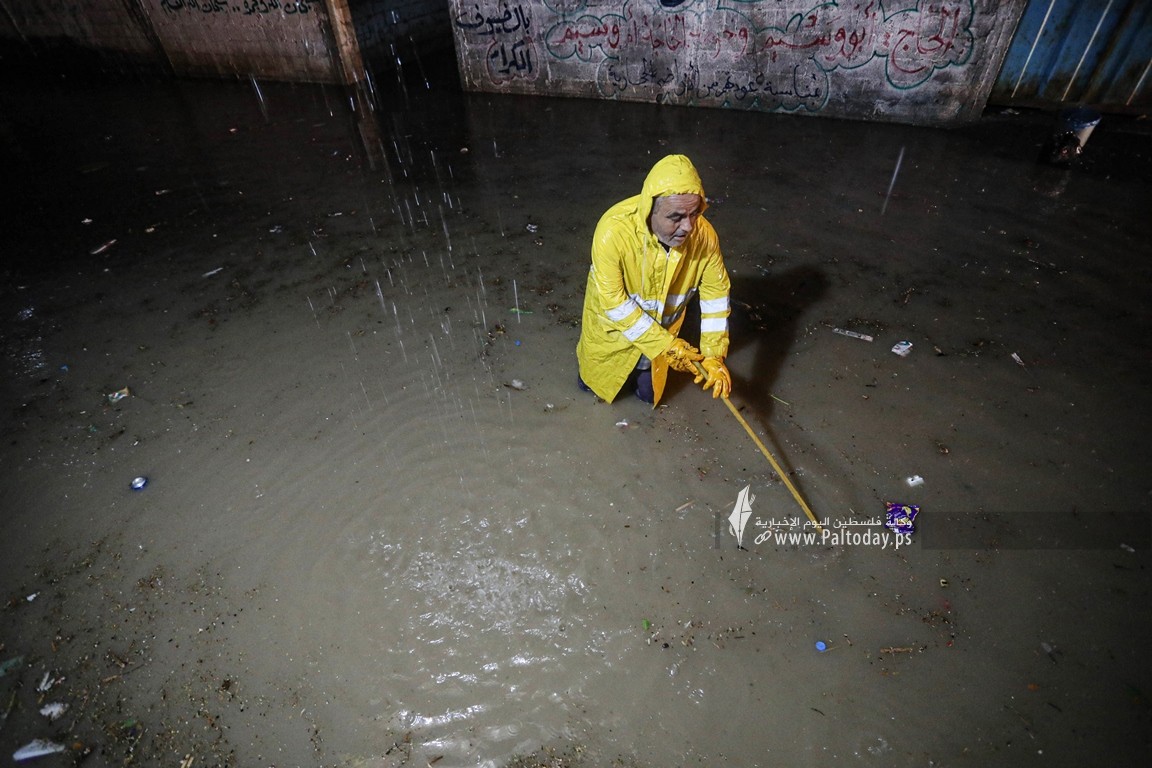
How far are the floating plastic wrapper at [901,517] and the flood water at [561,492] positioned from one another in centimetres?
6

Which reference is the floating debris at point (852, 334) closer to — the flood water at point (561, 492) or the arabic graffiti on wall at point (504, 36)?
the flood water at point (561, 492)

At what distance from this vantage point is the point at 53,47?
11.5 meters

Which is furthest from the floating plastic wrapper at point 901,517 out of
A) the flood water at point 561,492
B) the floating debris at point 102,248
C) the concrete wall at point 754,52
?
the floating debris at point 102,248

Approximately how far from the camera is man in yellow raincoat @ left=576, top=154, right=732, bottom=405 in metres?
2.47

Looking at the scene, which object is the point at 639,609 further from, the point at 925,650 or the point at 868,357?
the point at 868,357

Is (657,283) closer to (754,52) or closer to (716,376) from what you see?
(716,376)

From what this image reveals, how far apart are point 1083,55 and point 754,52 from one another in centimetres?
390

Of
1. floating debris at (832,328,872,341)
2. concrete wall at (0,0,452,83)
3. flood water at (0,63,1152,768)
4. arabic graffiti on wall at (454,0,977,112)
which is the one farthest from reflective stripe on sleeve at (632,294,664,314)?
concrete wall at (0,0,452,83)

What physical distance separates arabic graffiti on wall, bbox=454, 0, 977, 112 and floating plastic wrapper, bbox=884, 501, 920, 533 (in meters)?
6.65

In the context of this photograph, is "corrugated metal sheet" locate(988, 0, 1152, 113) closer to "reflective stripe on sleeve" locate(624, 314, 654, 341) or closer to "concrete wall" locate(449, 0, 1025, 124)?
"concrete wall" locate(449, 0, 1025, 124)

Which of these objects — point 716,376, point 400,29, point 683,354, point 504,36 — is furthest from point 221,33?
point 716,376

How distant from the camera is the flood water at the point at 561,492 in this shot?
222cm

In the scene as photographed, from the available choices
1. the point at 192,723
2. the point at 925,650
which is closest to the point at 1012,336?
the point at 925,650

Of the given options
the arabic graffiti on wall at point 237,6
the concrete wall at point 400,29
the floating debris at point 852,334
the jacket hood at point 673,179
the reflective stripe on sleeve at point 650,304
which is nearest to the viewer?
the jacket hood at point 673,179
